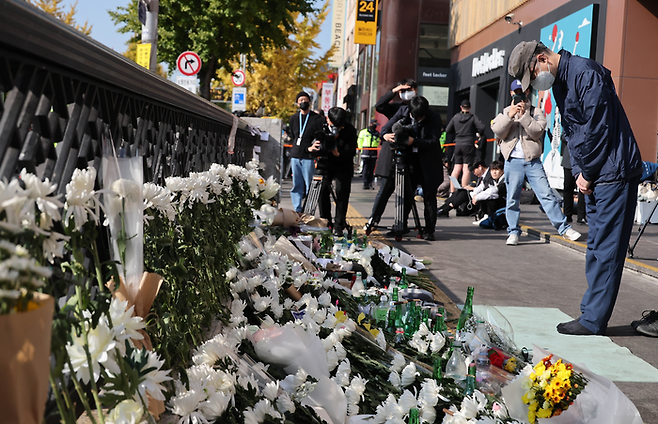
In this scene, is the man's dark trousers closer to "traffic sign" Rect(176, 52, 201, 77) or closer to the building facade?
the building facade

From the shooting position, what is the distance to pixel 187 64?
15.9m

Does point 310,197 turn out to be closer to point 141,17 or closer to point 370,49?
point 141,17

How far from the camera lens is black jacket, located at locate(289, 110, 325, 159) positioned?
1040cm

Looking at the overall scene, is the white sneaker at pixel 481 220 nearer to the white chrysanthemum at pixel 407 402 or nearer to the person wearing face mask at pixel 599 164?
Result: the person wearing face mask at pixel 599 164

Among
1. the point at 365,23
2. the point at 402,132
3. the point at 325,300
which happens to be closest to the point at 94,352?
the point at 325,300

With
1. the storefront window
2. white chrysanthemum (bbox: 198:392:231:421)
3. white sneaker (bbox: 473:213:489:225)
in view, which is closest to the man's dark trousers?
white chrysanthemum (bbox: 198:392:231:421)

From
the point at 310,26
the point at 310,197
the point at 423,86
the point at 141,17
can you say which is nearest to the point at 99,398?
the point at 310,197

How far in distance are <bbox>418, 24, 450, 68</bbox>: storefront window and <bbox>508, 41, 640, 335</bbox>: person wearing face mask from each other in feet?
89.1

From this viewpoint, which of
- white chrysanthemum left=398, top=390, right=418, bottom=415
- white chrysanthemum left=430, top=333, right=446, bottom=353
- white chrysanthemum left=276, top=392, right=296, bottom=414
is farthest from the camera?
white chrysanthemum left=430, top=333, right=446, bottom=353

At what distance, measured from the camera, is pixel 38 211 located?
4.19ft

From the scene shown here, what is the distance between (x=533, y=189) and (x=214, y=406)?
8616 millimetres

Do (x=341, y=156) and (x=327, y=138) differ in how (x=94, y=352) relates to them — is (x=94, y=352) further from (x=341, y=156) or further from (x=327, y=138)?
(x=341, y=156)

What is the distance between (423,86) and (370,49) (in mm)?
12152

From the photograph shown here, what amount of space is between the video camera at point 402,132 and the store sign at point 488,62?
479 inches
